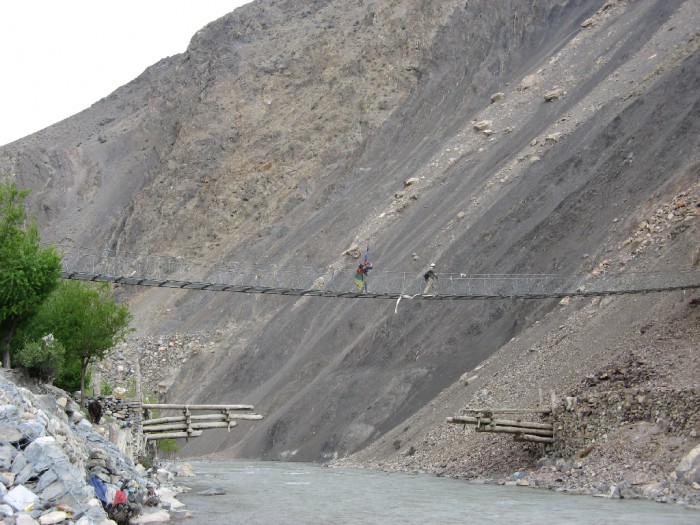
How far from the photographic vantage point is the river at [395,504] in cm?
1652

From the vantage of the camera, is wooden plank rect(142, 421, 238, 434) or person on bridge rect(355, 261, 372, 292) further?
wooden plank rect(142, 421, 238, 434)

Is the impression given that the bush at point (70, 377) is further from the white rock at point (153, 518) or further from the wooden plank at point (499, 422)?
the wooden plank at point (499, 422)

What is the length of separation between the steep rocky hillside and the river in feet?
11.6

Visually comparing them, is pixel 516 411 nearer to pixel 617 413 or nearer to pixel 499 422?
pixel 499 422

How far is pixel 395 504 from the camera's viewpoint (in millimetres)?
19375

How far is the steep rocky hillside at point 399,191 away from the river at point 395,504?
3.54 meters

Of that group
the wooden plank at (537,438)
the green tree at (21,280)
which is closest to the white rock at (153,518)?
the green tree at (21,280)

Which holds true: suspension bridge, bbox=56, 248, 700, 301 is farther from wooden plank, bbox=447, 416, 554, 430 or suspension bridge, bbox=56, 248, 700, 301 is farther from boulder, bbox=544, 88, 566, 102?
boulder, bbox=544, 88, 566, 102

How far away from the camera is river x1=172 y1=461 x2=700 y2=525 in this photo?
54.2 ft

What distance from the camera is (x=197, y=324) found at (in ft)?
170

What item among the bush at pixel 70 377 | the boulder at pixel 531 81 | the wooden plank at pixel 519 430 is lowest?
the wooden plank at pixel 519 430

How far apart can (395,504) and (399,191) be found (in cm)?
3167

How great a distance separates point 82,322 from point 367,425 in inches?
449

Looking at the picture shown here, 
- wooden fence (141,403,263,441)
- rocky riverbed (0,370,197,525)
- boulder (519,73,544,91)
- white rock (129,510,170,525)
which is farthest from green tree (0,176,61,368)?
boulder (519,73,544,91)
